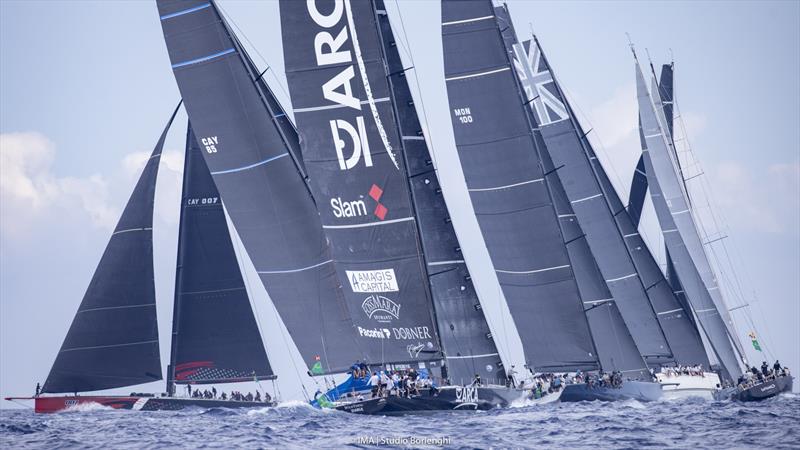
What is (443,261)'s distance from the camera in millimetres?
34844

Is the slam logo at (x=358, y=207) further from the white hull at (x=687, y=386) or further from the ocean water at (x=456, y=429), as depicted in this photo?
the white hull at (x=687, y=386)

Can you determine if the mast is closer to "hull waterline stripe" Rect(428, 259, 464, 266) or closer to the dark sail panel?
the dark sail panel

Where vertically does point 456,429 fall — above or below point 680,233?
below

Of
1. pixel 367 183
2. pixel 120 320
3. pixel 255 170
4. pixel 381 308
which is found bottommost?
pixel 381 308

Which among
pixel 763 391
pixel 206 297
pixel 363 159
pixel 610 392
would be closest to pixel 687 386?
pixel 763 391

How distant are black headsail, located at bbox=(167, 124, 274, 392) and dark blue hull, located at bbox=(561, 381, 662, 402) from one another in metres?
12.4

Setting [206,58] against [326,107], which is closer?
[326,107]

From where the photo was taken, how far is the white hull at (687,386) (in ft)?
143

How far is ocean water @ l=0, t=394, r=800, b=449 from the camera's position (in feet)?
83.3

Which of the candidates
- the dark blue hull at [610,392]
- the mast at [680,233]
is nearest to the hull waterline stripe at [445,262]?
the dark blue hull at [610,392]

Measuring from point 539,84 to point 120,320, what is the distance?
62.3ft

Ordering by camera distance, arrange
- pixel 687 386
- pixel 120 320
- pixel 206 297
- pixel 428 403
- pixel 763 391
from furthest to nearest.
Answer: pixel 206 297
pixel 687 386
pixel 120 320
pixel 763 391
pixel 428 403

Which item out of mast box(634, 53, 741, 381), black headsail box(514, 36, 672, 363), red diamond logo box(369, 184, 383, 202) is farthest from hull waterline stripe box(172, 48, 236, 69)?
mast box(634, 53, 741, 381)

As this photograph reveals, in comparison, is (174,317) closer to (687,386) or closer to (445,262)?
(445,262)
